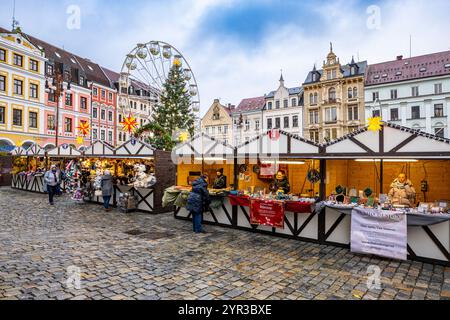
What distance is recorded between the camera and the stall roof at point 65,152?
15.7m

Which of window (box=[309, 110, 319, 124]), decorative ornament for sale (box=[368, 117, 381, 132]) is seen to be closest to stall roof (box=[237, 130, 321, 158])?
decorative ornament for sale (box=[368, 117, 381, 132])

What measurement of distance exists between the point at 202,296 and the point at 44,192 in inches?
685

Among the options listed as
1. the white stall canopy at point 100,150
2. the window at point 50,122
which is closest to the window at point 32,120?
the window at point 50,122

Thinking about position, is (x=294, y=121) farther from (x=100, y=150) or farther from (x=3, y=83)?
(x=3, y=83)

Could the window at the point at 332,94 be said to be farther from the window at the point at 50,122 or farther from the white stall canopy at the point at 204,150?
the window at the point at 50,122

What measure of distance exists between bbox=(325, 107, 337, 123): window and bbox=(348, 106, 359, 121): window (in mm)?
1894

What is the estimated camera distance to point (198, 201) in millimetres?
8453

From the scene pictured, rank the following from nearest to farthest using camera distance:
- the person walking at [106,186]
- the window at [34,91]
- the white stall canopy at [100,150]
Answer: the person walking at [106,186] < the white stall canopy at [100,150] < the window at [34,91]

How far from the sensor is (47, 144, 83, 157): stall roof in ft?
51.3

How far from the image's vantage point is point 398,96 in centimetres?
3503

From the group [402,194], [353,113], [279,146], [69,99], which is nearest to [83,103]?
[69,99]

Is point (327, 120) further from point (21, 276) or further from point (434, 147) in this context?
point (21, 276)

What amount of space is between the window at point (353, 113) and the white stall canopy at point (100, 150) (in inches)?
1311

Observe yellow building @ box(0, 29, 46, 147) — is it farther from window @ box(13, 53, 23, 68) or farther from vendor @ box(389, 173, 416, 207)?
vendor @ box(389, 173, 416, 207)
